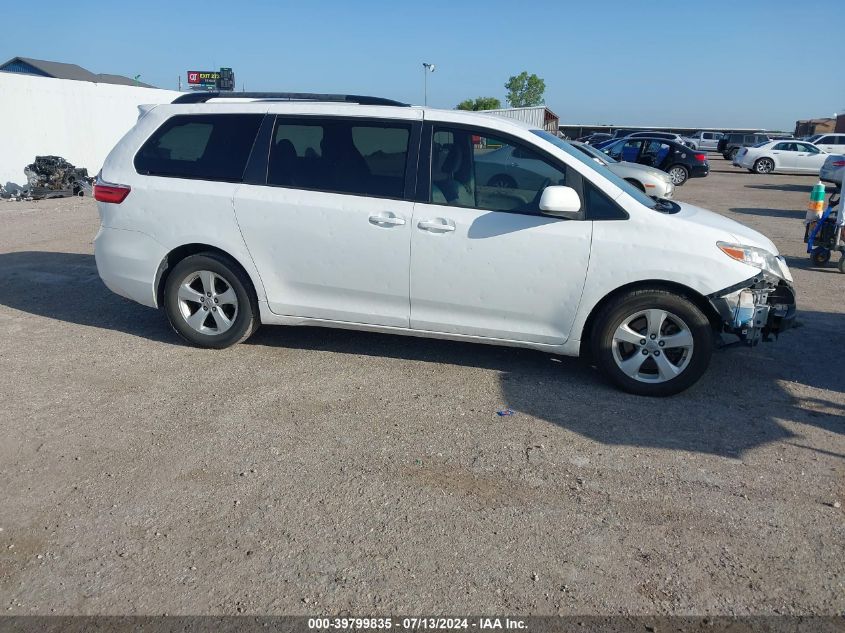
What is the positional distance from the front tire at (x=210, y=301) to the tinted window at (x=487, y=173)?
169 centimetres

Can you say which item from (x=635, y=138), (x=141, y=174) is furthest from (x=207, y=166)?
(x=635, y=138)

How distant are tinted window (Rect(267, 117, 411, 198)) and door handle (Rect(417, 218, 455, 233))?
30 cm

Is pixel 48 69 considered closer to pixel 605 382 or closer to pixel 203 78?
pixel 203 78

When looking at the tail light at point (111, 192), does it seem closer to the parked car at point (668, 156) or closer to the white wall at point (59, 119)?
the white wall at point (59, 119)

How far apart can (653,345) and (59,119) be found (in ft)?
60.0

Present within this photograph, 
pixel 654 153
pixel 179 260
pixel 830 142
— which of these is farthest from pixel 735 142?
pixel 179 260

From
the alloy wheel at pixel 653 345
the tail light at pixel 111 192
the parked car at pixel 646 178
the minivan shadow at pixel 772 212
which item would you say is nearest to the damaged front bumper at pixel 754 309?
the alloy wheel at pixel 653 345

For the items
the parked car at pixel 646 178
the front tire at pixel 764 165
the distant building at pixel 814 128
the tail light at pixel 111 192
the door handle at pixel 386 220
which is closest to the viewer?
the door handle at pixel 386 220

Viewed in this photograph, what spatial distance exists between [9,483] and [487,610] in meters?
2.60

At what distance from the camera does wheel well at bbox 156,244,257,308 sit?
18.1 feet

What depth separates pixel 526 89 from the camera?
90.8 meters

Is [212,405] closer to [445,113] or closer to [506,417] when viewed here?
[506,417]

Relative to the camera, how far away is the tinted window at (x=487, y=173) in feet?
16.3

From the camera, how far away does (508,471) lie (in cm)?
392
